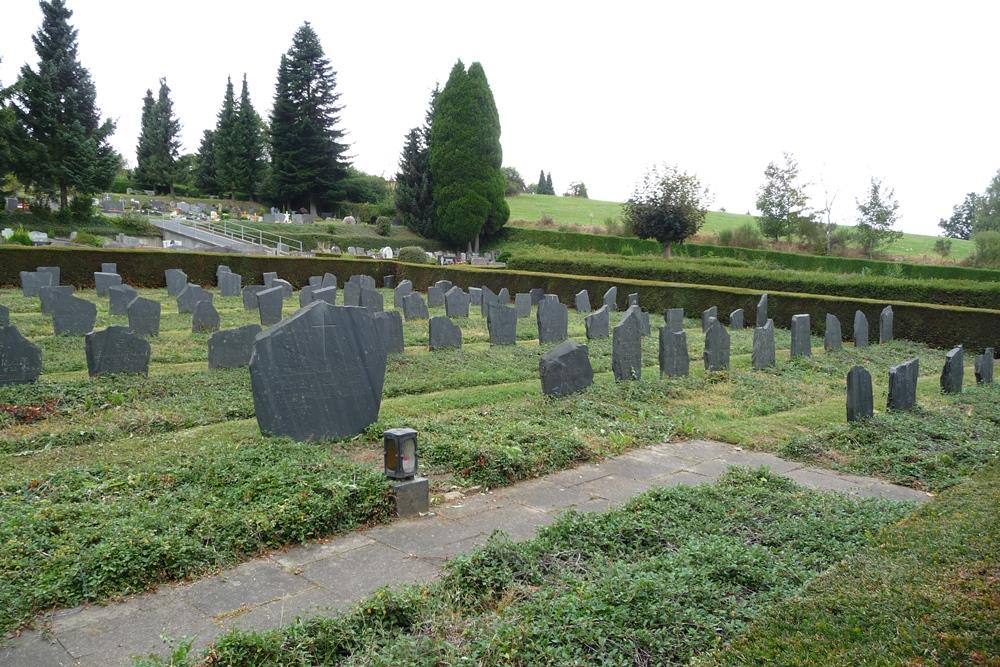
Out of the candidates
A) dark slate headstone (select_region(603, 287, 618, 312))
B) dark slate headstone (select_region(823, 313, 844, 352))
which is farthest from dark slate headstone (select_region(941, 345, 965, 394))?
dark slate headstone (select_region(603, 287, 618, 312))

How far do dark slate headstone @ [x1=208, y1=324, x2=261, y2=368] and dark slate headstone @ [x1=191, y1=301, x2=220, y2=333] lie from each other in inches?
181

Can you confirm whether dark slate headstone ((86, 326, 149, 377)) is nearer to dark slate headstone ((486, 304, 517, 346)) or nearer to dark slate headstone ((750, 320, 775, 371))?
dark slate headstone ((486, 304, 517, 346))

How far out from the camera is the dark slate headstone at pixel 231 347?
465 inches

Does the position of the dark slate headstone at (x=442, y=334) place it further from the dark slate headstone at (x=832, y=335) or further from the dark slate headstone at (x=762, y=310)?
the dark slate headstone at (x=762, y=310)

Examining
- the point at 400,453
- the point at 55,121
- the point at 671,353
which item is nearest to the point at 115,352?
the point at 400,453

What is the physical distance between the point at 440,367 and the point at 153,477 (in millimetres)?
6834

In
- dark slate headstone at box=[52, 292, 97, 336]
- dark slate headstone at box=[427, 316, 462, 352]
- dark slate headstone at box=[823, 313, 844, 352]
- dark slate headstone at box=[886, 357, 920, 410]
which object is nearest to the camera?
dark slate headstone at box=[886, 357, 920, 410]

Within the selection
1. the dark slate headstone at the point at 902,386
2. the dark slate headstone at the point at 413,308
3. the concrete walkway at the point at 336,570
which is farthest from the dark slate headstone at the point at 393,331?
the dark slate headstone at the point at 902,386

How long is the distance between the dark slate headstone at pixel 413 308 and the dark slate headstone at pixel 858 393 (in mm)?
11951

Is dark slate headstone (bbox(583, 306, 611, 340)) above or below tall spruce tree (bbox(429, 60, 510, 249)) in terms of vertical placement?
below

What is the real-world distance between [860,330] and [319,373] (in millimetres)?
14753

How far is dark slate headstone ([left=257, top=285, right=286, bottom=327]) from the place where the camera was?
17172mm

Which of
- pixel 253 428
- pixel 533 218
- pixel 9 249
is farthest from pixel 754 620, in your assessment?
pixel 533 218

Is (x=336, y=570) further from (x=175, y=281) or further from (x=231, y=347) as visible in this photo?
(x=175, y=281)
